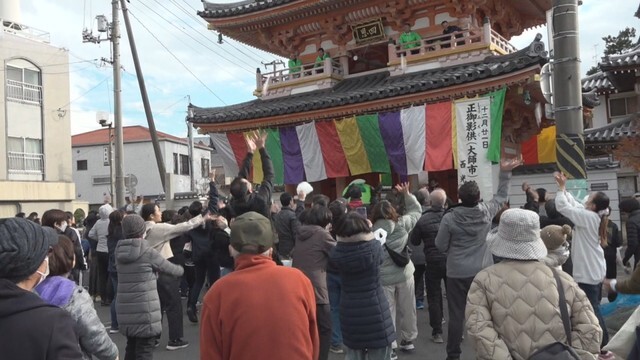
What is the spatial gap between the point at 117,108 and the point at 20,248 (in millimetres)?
14439

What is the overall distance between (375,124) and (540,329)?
29.9 ft

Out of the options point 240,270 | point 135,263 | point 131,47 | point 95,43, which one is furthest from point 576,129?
point 95,43

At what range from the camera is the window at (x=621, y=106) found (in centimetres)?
2306

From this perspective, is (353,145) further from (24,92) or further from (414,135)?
(24,92)

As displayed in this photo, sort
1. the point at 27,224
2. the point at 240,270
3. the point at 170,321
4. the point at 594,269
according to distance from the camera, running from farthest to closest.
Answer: the point at 170,321 < the point at 594,269 < the point at 240,270 < the point at 27,224

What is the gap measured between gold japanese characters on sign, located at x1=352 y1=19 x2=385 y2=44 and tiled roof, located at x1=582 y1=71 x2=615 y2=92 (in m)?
13.8

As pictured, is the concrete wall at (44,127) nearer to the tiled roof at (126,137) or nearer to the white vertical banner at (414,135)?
the tiled roof at (126,137)

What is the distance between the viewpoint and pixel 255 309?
245 centimetres

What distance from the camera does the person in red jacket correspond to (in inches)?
96.4

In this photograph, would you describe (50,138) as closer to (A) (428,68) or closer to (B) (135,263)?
(A) (428,68)

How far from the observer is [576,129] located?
5.38 meters

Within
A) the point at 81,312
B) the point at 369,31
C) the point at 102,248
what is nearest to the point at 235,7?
the point at 369,31

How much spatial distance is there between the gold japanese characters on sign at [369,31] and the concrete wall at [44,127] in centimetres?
1733

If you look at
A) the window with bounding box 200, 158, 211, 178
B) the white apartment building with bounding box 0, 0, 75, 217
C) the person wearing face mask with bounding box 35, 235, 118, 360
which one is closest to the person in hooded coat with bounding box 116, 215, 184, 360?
the person wearing face mask with bounding box 35, 235, 118, 360
